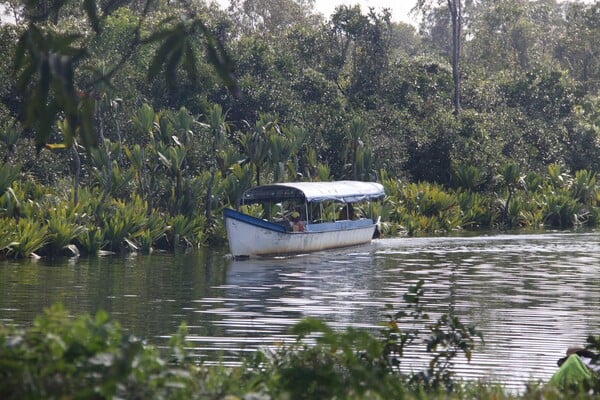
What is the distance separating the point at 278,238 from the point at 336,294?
10.0 metres

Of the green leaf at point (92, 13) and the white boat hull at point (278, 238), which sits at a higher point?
the green leaf at point (92, 13)

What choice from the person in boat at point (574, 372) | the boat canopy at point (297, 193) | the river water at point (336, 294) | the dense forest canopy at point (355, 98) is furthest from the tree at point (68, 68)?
the dense forest canopy at point (355, 98)

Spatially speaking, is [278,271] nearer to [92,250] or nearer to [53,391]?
[92,250]

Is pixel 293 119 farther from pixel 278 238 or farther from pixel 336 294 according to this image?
pixel 336 294

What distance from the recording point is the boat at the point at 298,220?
103 feet

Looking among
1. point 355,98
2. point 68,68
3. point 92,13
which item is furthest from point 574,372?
point 355,98

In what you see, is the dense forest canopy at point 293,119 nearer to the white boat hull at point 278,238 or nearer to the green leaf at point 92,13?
the white boat hull at point 278,238

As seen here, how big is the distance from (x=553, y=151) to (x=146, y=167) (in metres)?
25.4

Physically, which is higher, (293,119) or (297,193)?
(293,119)

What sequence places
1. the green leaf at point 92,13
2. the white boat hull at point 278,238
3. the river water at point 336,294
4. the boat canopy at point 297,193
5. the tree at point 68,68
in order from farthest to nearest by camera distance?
the boat canopy at point 297,193, the white boat hull at point 278,238, the river water at point 336,294, the green leaf at point 92,13, the tree at point 68,68

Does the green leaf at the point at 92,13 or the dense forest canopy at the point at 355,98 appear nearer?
the green leaf at the point at 92,13

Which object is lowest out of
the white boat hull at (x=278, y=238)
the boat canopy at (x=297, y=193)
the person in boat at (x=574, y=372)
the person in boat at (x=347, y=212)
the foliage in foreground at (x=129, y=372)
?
the person in boat at (x=574, y=372)

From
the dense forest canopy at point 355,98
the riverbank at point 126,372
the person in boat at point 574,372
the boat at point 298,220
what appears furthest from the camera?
the dense forest canopy at point 355,98

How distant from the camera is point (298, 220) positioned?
113 ft
